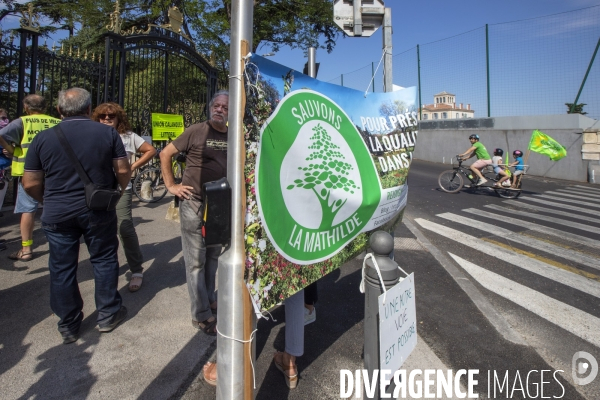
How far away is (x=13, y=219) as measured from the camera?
5.93m

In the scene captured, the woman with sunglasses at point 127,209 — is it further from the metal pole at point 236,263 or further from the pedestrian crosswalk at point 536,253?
the pedestrian crosswalk at point 536,253

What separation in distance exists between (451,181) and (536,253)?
17.7 feet

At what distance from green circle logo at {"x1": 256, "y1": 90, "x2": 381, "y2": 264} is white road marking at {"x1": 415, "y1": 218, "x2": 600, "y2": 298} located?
360 centimetres

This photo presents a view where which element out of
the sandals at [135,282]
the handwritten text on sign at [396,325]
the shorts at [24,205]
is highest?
the shorts at [24,205]

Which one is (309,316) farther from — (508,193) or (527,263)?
(508,193)

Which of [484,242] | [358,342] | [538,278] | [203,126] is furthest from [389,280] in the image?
[484,242]

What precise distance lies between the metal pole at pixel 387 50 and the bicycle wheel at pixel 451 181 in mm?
7856

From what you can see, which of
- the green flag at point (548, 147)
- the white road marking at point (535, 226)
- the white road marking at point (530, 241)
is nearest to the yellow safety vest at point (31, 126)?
the white road marking at point (530, 241)

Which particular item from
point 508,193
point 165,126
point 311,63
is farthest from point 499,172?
point 311,63

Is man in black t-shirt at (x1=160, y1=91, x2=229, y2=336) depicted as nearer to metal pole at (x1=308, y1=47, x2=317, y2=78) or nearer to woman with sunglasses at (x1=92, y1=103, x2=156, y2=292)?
metal pole at (x1=308, y1=47, x2=317, y2=78)

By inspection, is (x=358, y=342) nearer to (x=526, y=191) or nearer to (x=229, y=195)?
(x=229, y=195)

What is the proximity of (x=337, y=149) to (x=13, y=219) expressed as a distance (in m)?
6.08

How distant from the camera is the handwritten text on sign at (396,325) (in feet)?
5.37

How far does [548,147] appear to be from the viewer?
36.6 ft
